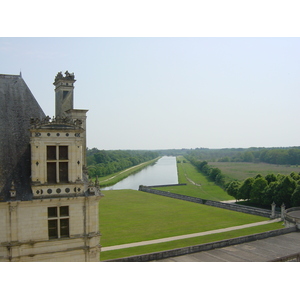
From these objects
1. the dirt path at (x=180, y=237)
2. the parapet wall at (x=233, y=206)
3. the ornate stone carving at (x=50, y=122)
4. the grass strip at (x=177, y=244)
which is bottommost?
the dirt path at (x=180, y=237)

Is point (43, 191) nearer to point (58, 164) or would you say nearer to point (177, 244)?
point (58, 164)

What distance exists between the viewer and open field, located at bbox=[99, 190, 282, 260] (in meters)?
29.8

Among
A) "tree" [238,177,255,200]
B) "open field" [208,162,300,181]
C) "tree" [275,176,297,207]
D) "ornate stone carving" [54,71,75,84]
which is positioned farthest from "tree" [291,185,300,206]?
"open field" [208,162,300,181]

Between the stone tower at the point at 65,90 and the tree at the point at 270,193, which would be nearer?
the stone tower at the point at 65,90

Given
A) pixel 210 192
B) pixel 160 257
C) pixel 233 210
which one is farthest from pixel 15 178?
pixel 210 192

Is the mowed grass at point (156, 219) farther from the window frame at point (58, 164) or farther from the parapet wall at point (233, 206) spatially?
the window frame at point (58, 164)

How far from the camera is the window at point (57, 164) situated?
14.4 meters

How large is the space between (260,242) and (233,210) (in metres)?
19.6

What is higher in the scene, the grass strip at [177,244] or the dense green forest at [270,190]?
the dense green forest at [270,190]

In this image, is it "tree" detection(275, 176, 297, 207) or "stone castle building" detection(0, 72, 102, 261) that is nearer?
"stone castle building" detection(0, 72, 102, 261)

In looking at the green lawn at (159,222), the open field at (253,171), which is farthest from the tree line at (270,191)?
the open field at (253,171)

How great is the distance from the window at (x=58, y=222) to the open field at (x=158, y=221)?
11256 millimetres

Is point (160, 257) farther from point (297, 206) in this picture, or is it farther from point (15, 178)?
point (297, 206)

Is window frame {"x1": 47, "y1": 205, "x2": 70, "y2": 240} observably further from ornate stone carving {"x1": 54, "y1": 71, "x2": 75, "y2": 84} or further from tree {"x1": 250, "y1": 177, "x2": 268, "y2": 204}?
tree {"x1": 250, "y1": 177, "x2": 268, "y2": 204}
